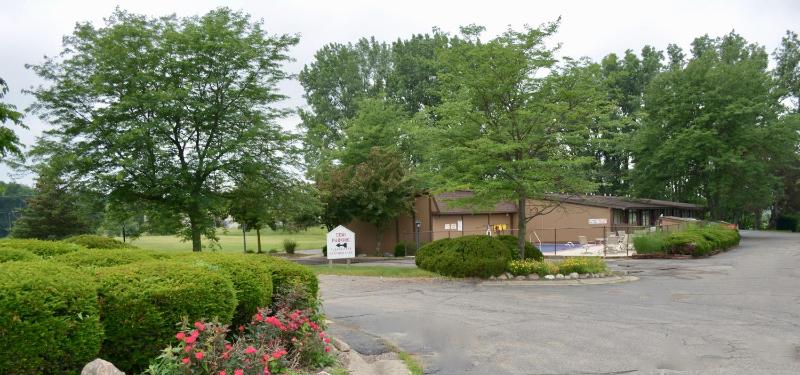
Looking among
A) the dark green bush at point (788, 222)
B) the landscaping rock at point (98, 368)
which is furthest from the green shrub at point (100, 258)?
the dark green bush at point (788, 222)

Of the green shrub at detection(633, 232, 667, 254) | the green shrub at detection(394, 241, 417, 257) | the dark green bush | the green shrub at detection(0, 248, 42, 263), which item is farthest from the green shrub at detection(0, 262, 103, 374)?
the dark green bush

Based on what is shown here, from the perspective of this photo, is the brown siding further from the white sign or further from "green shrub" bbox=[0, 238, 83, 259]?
"green shrub" bbox=[0, 238, 83, 259]

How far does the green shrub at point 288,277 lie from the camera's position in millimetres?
8016

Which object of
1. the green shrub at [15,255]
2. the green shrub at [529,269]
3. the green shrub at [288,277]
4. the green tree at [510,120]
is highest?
the green tree at [510,120]

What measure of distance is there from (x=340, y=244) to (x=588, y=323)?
14.7m

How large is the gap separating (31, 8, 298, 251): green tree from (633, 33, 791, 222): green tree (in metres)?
36.2

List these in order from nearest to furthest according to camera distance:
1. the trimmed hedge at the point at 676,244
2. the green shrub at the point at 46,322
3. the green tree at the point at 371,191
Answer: the green shrub at the point at 46,322, the trimmed hedge at the point at 676,244, the green tree at the point at 371,191

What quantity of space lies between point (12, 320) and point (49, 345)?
0.35 meters

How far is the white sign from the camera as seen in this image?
79.6 feet

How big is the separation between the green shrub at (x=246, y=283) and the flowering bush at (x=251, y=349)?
0.17 m

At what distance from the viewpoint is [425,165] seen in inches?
852

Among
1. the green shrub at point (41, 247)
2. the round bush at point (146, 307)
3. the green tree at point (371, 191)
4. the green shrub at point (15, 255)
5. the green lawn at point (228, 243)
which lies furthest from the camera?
the green lawn at point (228, 243)

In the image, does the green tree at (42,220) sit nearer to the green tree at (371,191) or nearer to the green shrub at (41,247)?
the green tree at (371,191)

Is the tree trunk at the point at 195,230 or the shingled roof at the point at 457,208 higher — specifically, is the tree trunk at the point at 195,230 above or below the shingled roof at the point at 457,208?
below
